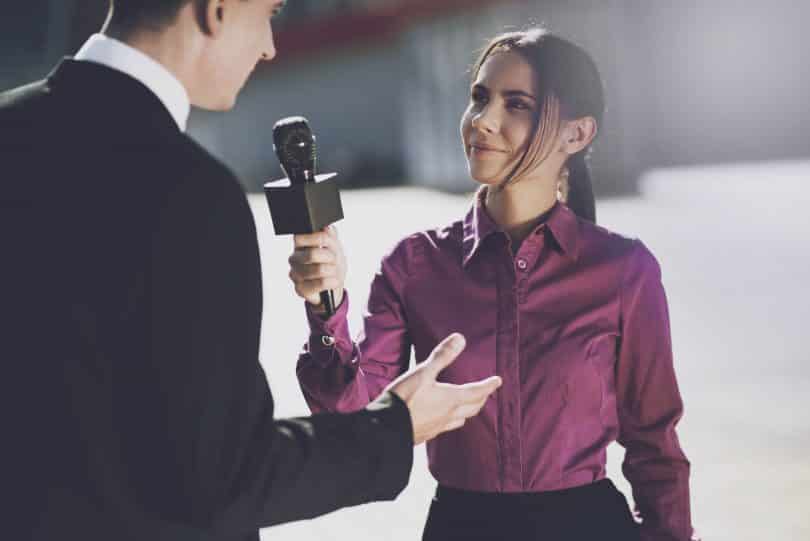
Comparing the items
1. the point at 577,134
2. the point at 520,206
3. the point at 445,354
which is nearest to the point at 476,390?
the point at 445,354

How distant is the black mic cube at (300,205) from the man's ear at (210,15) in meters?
0.44

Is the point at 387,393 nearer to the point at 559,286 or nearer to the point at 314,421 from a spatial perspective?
the point at 314,421

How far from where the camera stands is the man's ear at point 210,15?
137 cm

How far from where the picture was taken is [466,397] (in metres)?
1.54

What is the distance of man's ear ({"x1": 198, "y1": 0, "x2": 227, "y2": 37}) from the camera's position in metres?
1.37

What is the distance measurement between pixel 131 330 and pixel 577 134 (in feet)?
3.78

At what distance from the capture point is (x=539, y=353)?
6.31 feet

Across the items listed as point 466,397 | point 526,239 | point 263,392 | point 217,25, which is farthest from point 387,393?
point 526,239

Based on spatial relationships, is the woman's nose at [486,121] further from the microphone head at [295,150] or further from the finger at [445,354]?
the finger at [445,354]

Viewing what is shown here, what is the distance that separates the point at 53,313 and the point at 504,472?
90 centimetres

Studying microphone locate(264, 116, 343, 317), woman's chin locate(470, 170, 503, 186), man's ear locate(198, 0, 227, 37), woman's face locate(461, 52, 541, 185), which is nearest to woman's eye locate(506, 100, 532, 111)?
woman's face locate(461, 52, 541, 185)

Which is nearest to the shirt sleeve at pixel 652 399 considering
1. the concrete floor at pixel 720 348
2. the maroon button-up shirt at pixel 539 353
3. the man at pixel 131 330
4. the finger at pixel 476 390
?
the maroon button-up shirt at pixel 539 353

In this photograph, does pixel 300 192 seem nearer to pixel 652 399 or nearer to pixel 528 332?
pixel 528 332

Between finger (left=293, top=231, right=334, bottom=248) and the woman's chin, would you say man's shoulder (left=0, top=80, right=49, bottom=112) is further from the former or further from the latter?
the woman's chin
